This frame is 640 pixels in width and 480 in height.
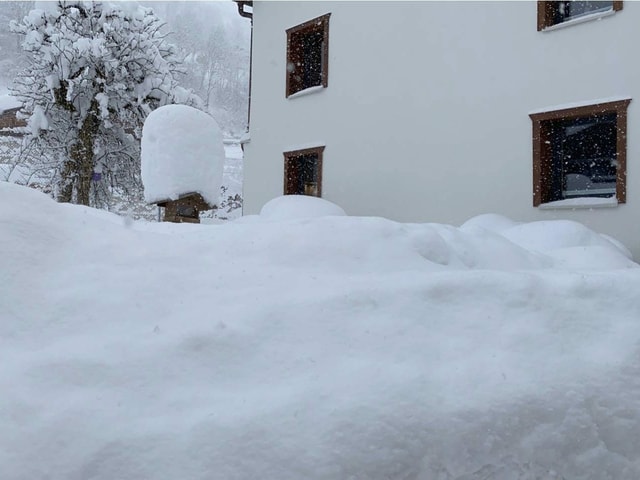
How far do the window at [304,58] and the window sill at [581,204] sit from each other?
5224mm

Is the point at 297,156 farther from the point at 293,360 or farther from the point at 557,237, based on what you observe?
the point at 293,360

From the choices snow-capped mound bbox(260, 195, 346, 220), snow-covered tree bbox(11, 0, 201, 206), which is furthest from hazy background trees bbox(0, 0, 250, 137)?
snow-capped mound bbox(260, 195, 346, 220)

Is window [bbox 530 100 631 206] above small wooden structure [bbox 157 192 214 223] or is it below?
above

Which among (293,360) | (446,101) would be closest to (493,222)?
(446,101)

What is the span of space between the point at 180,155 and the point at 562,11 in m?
5.49

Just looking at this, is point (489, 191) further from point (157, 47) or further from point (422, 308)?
point (157, 47)

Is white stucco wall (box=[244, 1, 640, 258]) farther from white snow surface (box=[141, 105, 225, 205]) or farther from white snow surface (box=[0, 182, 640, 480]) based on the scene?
white snow surface (box=[0, 182, 640, 480])

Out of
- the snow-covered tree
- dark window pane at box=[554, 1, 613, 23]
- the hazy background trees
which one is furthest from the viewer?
the hazy background trees

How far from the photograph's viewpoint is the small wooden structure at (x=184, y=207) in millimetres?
5535

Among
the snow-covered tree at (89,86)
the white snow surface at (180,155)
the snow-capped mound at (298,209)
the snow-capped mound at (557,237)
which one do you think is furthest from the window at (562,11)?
the snow-covered tree at (89,86)

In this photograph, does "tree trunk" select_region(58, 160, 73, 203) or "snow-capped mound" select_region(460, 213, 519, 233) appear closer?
"snow-capped mound" select_region(460, 213, 519, 233)

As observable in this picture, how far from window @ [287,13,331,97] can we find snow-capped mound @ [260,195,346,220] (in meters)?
3.72

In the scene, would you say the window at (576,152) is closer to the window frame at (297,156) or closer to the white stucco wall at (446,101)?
the white stucco wall at (446,101)

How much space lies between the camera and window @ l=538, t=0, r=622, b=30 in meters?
7.77
